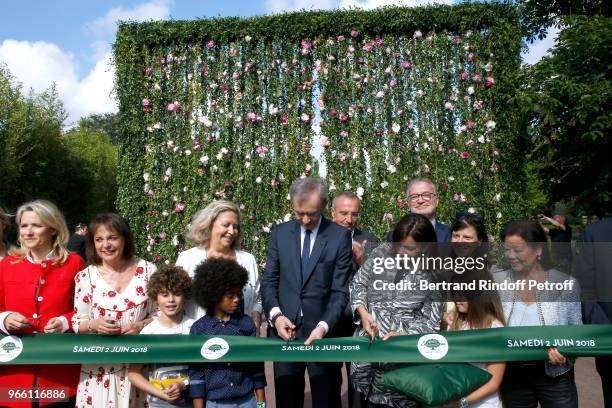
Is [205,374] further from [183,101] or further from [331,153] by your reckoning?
[183,101]

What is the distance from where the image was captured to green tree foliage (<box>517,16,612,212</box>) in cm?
853

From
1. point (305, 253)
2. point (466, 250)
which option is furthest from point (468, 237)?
point (305, 253)

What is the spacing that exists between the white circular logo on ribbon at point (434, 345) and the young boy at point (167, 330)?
1.49 metres

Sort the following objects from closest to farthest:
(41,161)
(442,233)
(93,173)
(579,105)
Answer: (442,233) < (579,105) < (41,161) < (93,173)

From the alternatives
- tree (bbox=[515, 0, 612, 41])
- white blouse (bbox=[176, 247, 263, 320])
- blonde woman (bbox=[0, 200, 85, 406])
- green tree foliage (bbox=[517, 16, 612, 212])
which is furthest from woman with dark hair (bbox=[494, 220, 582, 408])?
tree (bbox=[515, 0, 612, 41])

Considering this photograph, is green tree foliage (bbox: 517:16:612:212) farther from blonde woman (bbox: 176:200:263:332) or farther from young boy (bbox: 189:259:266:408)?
young boy (bbox: 189:259:266:408)

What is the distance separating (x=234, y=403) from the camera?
335 cm

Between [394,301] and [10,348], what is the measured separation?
248 cm

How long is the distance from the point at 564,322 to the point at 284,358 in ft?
5.77

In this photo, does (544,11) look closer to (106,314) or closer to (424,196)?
(424,196)

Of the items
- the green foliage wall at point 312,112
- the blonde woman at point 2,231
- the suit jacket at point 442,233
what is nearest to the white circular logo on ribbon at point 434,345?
the suit jacket at point 442,233

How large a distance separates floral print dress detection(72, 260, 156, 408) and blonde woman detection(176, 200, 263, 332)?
419 millimetres

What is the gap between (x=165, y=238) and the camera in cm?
826

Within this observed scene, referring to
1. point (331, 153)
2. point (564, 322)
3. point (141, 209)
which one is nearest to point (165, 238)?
point (141, 209)
